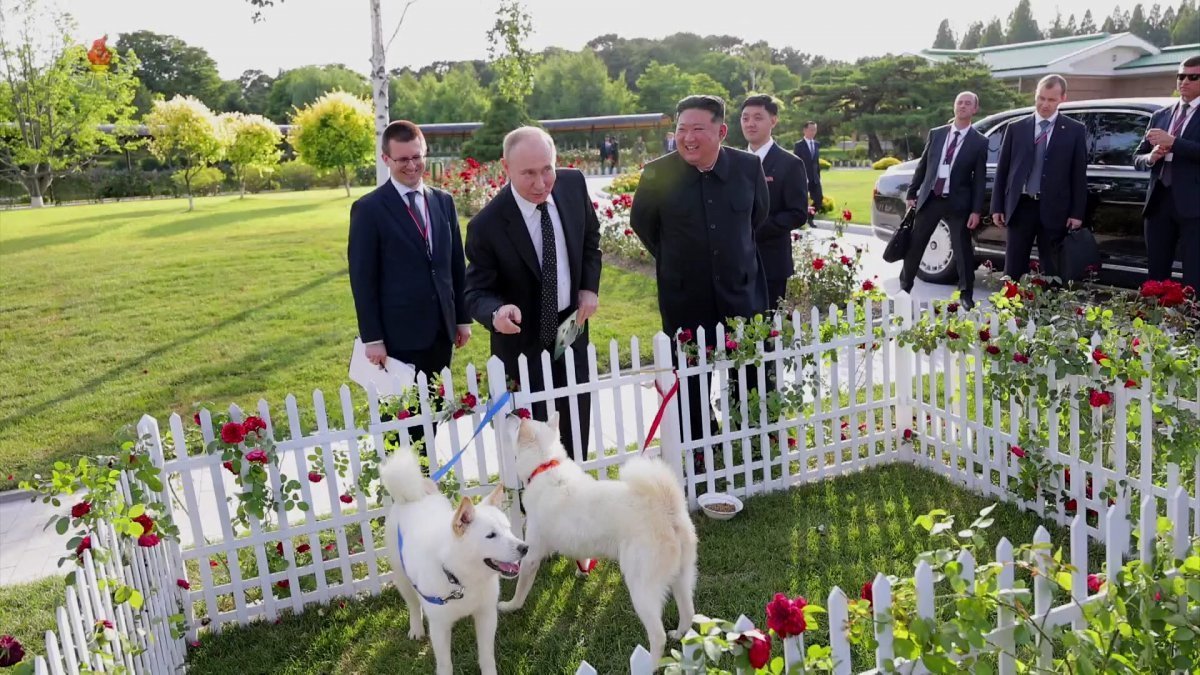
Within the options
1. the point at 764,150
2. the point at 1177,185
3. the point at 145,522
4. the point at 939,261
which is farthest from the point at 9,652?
the point at 939,261

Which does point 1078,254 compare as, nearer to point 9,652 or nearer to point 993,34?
point 9,652

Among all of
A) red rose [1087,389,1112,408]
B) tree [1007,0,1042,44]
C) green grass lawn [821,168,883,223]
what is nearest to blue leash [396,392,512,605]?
red rose [1087,389,1112,408]

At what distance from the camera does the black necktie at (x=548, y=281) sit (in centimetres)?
418

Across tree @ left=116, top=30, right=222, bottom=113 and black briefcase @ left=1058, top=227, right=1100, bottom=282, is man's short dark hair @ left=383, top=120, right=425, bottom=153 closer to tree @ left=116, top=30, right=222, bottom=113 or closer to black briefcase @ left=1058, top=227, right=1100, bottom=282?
black briefcase @ left=1058, top=227, right=1100, bottom=282

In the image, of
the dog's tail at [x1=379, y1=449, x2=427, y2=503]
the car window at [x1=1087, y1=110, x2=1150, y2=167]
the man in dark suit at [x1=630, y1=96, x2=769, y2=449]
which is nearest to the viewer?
the dog's tail at [x1=379, y1=449, x2=427, y2=503]

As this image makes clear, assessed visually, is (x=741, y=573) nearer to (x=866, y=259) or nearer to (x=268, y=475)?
(x=268, y=475)

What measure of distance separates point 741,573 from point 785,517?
663 mm

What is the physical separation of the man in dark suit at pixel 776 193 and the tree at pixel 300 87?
207 ft

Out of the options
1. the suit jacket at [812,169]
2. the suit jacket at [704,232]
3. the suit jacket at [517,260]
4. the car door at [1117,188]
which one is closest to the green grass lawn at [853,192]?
the suit jacket at [812,169]

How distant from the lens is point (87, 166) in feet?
137

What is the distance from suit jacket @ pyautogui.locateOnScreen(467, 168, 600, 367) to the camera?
4.16 m

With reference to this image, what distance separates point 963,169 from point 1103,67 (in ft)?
130

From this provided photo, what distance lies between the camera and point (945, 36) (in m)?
99.4

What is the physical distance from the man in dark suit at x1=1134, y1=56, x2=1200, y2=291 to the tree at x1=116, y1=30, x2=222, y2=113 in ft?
225
